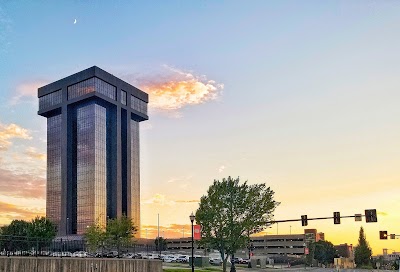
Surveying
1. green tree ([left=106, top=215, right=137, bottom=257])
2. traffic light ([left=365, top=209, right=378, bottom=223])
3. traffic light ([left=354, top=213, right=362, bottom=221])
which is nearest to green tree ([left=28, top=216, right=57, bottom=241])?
green tree ([left=106, top=215, right=137, bottom=257])

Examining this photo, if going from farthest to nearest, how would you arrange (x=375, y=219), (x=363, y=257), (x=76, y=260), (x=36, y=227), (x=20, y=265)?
(x=363, y=257) < (x=36, y=227) < (x=375, y=219) < (x=76, y=260) < (x=20, y=265)

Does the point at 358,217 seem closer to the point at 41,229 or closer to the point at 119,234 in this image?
the point at 119,234

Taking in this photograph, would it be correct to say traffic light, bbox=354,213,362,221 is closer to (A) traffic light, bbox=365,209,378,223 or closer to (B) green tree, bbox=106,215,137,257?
(A) traffic light, bbox=365,209,378,223

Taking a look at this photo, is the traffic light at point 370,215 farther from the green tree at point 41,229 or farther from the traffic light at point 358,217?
the green tree at point 41,229

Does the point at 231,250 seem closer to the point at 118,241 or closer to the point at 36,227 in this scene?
the point at 118,241

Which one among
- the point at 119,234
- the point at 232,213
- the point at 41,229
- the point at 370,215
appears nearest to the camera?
the point at 370,215

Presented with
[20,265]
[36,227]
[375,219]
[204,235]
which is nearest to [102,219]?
[36,227]

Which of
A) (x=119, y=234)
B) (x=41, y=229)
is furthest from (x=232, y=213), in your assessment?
(x=41, y=229)

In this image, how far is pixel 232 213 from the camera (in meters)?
73.4

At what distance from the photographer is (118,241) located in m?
116

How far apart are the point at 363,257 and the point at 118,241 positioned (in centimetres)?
11587

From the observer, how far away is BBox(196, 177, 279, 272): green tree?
7262 cm

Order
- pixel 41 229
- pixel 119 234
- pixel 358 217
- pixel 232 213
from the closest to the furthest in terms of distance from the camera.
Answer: pixel 358 217, pixel 232 213, pixel 119 234, pixel 41 229

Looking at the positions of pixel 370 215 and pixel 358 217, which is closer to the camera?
pixel 370 215
